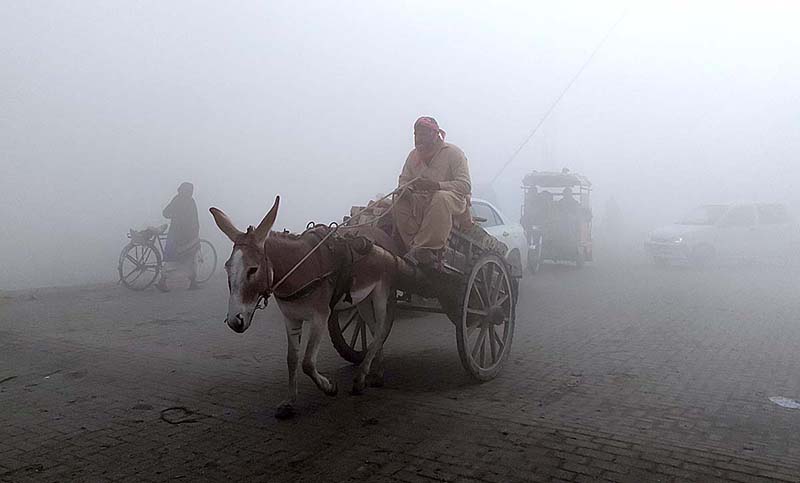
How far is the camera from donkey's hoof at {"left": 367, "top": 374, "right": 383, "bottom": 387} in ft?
17.7

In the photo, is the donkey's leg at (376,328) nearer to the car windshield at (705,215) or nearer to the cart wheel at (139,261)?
the cart wheel at (139,261)

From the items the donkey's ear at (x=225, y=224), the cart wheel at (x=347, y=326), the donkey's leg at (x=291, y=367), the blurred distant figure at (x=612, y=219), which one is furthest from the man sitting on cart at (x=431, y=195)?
the blurred distant figure at (x=612, y=219)

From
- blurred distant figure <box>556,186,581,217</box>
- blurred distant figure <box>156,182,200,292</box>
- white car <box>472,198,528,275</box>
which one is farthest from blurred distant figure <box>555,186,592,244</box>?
blurred distant figure <box>156,182,200,292</box>

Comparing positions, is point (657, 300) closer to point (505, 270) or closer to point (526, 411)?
point (505, 270)

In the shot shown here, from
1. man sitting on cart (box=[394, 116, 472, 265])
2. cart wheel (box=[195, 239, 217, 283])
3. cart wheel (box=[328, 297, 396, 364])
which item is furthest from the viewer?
cart wheel (box=[195, 239, 217, 283])

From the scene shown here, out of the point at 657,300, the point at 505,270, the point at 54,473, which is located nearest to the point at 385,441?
the point at 54,473

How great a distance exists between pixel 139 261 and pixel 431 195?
26.2 ft

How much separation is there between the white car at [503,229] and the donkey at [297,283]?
4.87 meters

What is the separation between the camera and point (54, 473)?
3.70 m

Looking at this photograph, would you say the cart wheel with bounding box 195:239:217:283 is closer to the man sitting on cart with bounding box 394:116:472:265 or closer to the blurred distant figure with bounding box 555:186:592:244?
the man sitting on cart with bounding box 394:116:472:265

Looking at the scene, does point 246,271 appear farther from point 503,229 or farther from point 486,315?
point 503,229

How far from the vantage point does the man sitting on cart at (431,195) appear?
5207 mm

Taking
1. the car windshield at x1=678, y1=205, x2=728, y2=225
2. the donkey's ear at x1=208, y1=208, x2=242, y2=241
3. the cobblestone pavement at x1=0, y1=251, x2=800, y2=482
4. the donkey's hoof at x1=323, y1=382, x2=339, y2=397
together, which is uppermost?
the car windshield at x1=678, y1=205, x2=728, y2=225

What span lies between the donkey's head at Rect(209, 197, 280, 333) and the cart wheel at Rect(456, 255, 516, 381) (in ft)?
6.23
